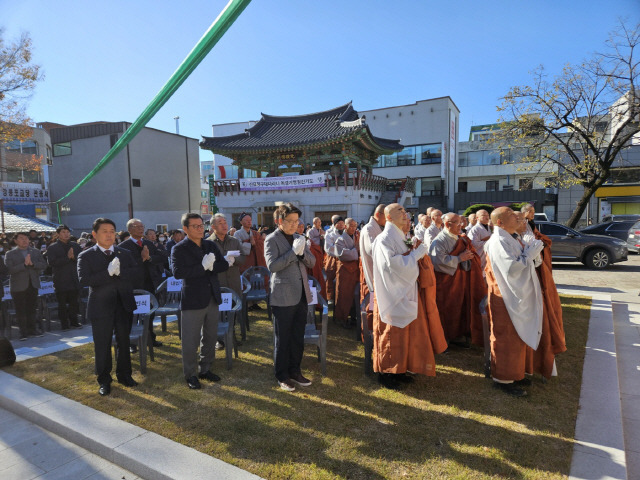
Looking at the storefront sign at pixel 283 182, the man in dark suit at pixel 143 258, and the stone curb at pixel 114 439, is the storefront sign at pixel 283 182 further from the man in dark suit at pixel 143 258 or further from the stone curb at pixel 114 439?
the stone curb at pixel 114 439

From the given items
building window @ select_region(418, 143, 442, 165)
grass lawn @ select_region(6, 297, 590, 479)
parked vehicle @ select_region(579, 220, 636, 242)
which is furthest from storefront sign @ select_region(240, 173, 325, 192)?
grass lawn @ select_region(6, 297, 590, 479)

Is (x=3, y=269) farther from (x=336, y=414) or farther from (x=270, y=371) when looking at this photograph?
(x=336, y=414)

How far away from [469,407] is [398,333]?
0.91m

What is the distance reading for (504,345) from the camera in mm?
3582

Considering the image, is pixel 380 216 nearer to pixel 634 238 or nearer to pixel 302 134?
pixel 634 238

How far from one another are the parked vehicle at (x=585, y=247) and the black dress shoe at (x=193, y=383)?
1229cm

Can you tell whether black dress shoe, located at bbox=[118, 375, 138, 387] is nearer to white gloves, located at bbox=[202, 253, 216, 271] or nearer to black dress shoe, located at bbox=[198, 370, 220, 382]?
black dress shoe, located at bbox=[198, 370, 220, 382]

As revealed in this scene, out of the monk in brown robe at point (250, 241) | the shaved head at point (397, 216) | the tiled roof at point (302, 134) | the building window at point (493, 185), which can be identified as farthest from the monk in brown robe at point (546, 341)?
the building window at point (493, 185)

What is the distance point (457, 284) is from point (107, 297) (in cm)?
430

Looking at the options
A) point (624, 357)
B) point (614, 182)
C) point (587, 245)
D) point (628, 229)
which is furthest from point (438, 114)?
point (624, 357)

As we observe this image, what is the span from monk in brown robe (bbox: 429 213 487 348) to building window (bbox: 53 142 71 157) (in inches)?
1210

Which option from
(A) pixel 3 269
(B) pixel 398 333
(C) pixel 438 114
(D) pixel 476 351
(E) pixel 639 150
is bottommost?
(D) pixel 476 351

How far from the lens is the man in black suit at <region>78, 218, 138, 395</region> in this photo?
151 inches

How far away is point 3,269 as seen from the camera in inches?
228
